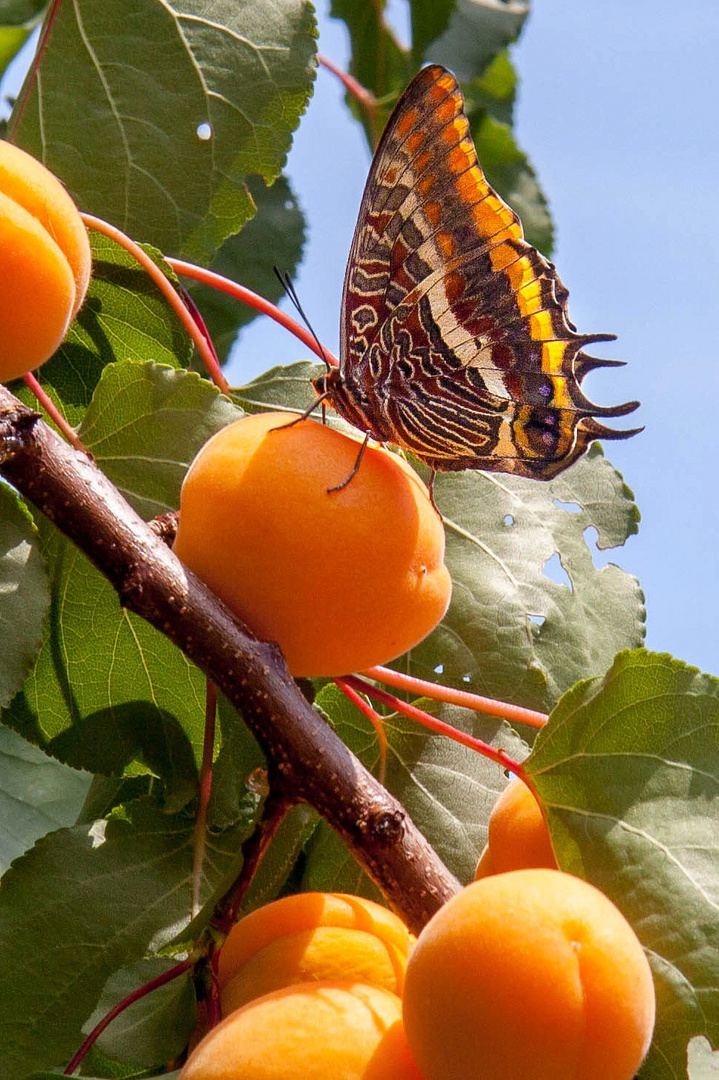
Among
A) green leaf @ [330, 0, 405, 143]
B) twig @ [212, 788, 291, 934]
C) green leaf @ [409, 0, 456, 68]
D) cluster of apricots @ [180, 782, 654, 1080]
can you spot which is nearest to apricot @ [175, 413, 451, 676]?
twig @ [212, 788, 291, 934]

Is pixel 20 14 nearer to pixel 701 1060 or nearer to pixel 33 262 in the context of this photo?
pixel 33 262

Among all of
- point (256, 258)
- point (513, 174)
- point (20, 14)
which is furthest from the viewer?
point (513, 174)

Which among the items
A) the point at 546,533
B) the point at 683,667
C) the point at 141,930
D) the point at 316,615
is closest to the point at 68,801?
the point at 141,930

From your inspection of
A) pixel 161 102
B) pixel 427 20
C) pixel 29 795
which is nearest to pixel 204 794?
pixel 29 795

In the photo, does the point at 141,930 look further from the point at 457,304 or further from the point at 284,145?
the point at 284,145

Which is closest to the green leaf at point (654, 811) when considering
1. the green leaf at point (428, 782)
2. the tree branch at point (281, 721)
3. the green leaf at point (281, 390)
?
the tree branch at point (281, 721)

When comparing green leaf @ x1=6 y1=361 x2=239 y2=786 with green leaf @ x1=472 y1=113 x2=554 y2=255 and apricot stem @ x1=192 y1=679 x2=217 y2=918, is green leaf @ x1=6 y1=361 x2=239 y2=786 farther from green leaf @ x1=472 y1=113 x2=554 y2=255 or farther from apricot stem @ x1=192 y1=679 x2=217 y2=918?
green leaf @ x1=472 y1=113 x2=554 y2=255

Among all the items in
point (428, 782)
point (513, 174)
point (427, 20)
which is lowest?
point (428, 782)
